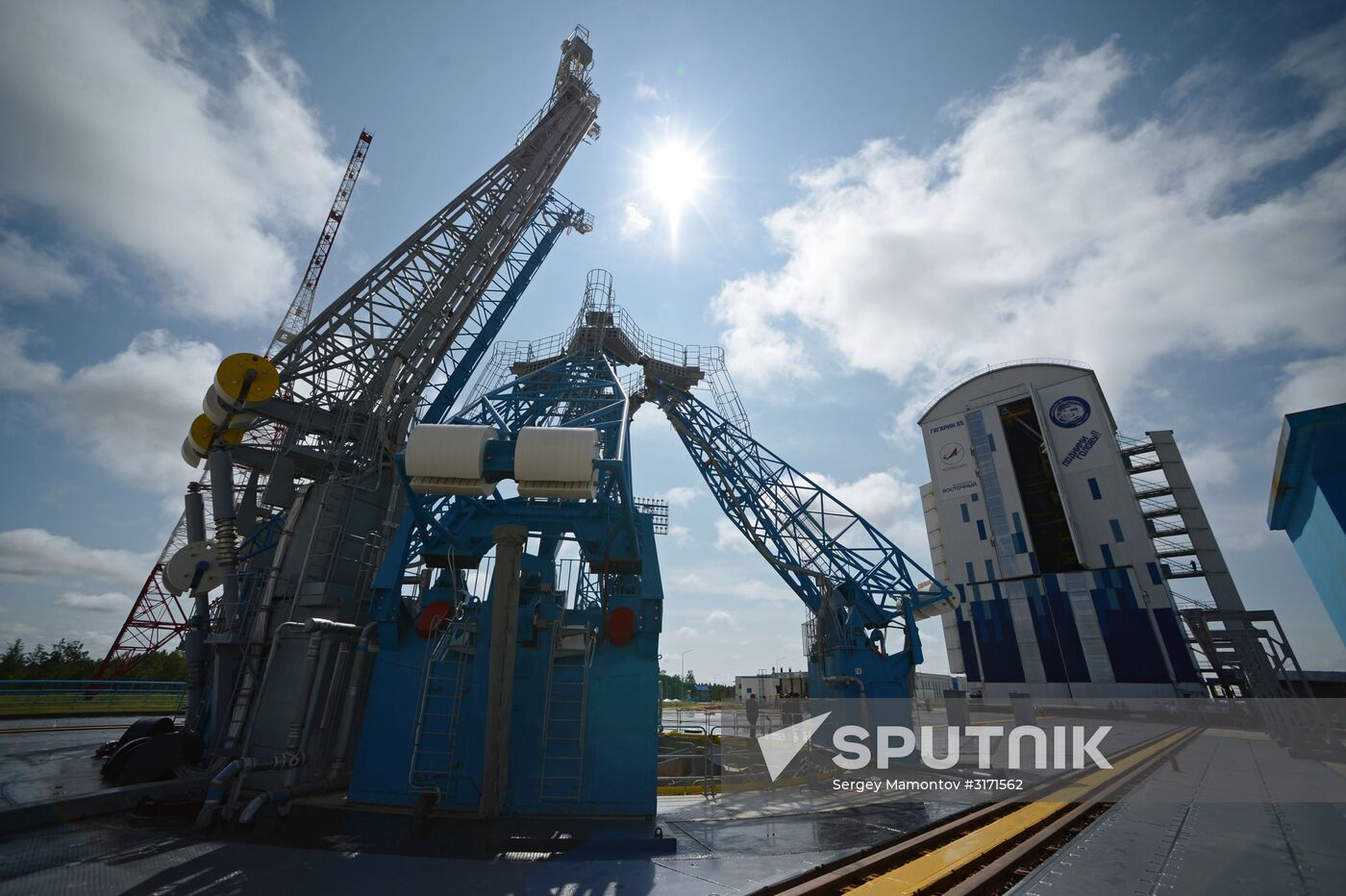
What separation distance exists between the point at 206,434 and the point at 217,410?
1.71m

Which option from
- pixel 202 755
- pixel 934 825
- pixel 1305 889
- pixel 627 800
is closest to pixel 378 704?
pixel 202 755

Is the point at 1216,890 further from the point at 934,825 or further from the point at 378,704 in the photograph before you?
the point at 378,704

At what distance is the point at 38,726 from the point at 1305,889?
121 feet

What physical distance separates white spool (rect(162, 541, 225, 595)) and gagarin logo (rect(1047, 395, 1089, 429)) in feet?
211

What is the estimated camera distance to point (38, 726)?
2097 centimetres

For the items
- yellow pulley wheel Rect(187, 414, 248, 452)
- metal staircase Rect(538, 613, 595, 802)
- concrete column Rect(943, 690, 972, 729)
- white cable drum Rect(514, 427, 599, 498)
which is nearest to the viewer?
white cable drum Rect(514, 427, 599, 498)

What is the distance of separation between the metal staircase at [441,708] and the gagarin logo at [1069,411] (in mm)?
59664

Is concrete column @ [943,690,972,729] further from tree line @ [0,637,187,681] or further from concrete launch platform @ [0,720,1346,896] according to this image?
tree line @ [0,637,187,681]

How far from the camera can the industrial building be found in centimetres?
1180

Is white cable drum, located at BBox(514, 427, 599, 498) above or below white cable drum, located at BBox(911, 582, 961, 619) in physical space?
above

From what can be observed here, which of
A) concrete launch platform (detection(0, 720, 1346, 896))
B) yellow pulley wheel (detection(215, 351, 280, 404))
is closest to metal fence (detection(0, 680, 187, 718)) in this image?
yellow pulley wheel (detection(215, 351, 280, 404))

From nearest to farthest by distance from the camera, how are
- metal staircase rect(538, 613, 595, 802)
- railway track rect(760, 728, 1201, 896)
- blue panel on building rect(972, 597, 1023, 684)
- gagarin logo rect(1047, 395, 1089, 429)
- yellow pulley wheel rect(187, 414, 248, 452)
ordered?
railway track rect(760, 728, 1201, 896) < metal staircase rect(538, 613, 595, 802) < yellow pulley wheel rect(187, 414, 248, 452) < blue panel on building rect(972, 597, 1023, 684) < gagarin logo rect(1047, 395, 1089, 429)

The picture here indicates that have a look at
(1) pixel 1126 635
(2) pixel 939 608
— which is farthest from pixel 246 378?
(1) pixel 1126 635

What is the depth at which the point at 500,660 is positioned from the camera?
32.1 feet
